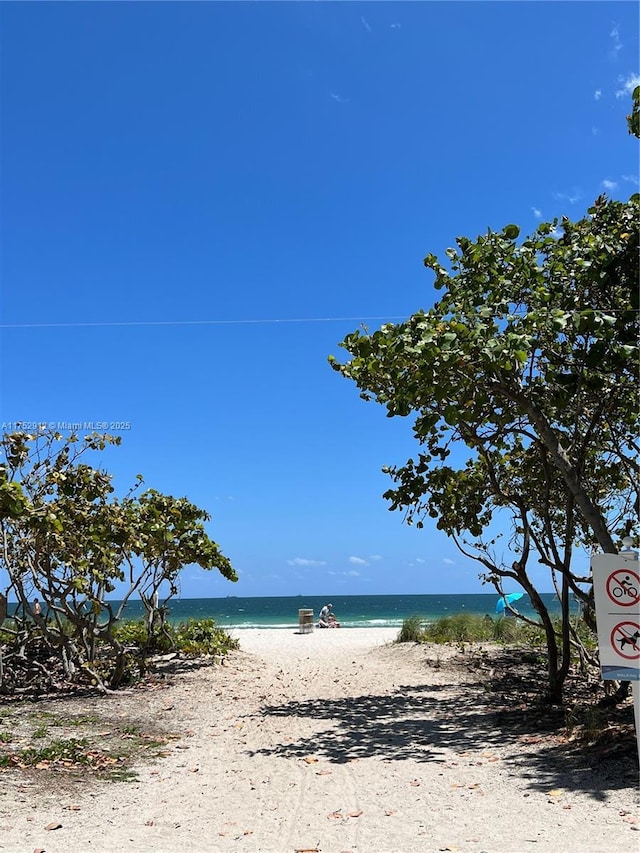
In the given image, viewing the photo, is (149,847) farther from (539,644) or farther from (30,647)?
(539,644)

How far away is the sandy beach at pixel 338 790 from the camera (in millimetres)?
4520

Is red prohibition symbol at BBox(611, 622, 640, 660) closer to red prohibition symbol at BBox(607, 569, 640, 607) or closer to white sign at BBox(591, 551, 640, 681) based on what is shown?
white sign at BBox(591, 551, 640, 681)

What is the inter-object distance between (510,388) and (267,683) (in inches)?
285

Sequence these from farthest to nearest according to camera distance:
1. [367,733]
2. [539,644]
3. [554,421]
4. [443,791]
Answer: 1. [539,644]
2. [554,421]
3. [367,733]
4. [443,791]

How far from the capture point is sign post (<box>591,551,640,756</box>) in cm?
429

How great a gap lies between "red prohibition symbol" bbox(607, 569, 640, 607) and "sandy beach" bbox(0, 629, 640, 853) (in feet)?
4.78

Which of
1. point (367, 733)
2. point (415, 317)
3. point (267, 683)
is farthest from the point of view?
point (267, 683)

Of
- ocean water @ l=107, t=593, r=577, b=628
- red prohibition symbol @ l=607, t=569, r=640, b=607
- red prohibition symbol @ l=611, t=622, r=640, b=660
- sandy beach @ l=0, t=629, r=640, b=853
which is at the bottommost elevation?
ocean water @ l=107, t=593, r=577, b=628

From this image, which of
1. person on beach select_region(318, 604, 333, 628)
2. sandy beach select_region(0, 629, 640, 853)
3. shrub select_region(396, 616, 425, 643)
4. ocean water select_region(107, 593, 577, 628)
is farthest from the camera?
ocean water select_region(107, 593, 577, 628)

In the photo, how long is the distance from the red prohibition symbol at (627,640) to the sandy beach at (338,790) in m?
1.14

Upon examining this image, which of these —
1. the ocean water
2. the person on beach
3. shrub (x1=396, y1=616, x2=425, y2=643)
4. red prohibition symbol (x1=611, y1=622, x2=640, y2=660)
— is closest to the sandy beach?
red prohibition symbol (x1=611, y1=622, x2=640, y2=660)

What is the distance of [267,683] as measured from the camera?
11914 millimetres

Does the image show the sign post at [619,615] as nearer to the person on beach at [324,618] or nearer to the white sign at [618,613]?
the white sign at [618,613]

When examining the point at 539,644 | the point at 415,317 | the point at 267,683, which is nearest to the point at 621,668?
the point at 415,317
